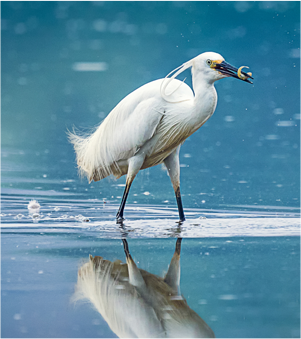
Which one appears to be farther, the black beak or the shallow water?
the black beak

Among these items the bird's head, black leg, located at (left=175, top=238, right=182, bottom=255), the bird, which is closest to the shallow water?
black leg, located at (left=175, top=238, right=182, bottom=255)

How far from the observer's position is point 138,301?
2961 mm

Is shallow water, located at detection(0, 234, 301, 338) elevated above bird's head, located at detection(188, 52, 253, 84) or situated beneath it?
situated beneath

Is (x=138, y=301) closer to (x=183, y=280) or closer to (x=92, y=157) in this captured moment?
(x=183, y=280)

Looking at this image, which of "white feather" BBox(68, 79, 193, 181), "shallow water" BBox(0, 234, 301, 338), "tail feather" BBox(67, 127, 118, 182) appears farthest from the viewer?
"tail feather" BBox(67, 127, 118, 182)

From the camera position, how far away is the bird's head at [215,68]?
16.4 ft

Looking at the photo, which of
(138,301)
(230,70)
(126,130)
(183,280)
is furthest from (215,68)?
(138,301)

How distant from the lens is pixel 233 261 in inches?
152

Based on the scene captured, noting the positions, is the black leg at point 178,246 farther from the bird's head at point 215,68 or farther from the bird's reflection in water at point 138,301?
the bird's head at point 215,68

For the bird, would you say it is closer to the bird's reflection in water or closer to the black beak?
the black beak

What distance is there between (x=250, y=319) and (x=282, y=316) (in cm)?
16

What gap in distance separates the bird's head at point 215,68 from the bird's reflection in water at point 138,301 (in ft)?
6.54

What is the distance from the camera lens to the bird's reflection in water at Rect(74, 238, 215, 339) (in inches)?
104

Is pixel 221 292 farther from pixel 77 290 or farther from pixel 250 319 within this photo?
pixel 77 290
